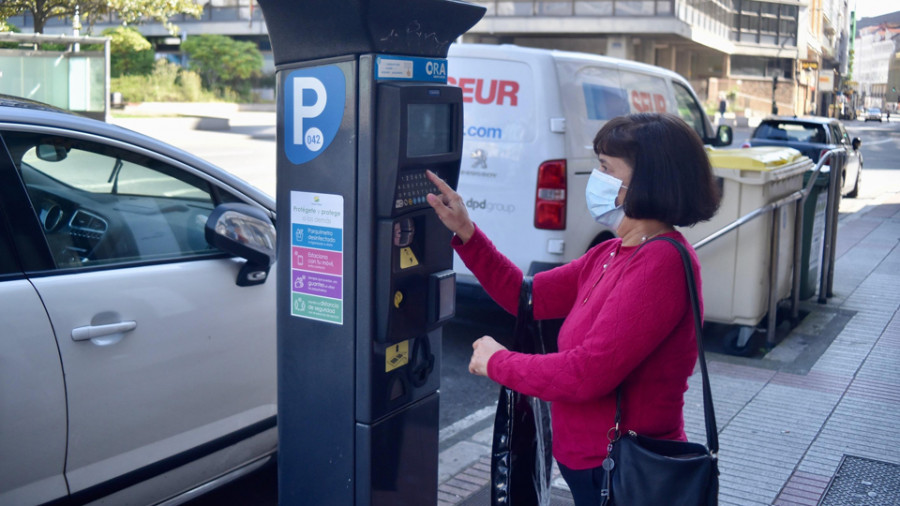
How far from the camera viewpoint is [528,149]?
6.17 meters

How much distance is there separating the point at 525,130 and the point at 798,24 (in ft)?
211

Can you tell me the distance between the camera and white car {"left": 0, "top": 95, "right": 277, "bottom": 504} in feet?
8.93

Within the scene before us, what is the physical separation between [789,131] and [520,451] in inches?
641

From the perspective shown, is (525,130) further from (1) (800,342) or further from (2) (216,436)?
(2) (216,436)

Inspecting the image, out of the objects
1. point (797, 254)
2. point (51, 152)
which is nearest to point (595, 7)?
point (797, 254)

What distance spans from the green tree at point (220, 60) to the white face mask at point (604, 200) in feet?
129

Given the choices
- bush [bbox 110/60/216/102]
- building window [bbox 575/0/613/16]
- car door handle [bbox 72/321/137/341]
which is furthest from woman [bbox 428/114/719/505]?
building window [bbox 575/0/613/16]

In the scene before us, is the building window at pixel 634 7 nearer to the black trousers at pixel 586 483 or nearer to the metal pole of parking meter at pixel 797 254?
the metal pole of parking meter at pixel 797 254

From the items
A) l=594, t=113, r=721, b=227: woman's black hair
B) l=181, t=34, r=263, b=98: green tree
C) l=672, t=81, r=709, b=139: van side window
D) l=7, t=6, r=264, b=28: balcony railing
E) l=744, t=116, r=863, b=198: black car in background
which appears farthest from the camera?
l=7, t=6, r=264, b=28: balcony railing

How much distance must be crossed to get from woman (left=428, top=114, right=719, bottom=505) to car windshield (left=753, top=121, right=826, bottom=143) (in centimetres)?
1591

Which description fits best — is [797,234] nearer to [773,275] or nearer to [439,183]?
[773,275]

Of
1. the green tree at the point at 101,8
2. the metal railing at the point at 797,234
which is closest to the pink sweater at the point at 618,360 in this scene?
the metal railing at the point at 797,234

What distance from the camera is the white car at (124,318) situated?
107 inches

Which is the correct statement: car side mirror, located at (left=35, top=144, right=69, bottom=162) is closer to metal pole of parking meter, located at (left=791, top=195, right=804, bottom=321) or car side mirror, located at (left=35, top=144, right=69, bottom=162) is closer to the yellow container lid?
the yellow container lid
